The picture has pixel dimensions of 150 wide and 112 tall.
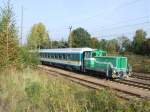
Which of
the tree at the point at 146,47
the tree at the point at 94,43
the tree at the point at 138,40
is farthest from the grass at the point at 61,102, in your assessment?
the tree at the point at 94,43

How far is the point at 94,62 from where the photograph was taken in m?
32.5

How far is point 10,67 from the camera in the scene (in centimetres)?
2033

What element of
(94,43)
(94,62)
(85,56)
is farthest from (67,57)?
(94,43)

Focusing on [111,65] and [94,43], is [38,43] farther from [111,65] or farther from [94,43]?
[111,65]

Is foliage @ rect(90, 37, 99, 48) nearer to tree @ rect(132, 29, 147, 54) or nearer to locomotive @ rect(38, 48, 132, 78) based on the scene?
tree @ rect(132, 29, 147, 54)

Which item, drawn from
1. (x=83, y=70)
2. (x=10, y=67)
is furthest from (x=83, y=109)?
(x=83, y=70)

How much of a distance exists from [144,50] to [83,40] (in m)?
24.6

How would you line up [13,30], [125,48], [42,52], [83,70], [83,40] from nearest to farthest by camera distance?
[13,30]
[83,70]
[42,52]
[125,48]
[83,40]

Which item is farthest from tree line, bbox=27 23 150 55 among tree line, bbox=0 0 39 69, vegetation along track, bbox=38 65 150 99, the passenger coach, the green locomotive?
tree line, bbox=0 0 39 69

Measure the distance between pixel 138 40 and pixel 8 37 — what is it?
188 ft

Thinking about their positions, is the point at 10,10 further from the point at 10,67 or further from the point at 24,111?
the point at 24,111

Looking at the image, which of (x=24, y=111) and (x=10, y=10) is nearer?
(x=24, y=111)

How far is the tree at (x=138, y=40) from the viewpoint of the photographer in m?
70.7

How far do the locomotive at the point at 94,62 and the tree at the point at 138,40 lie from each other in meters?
28.6
